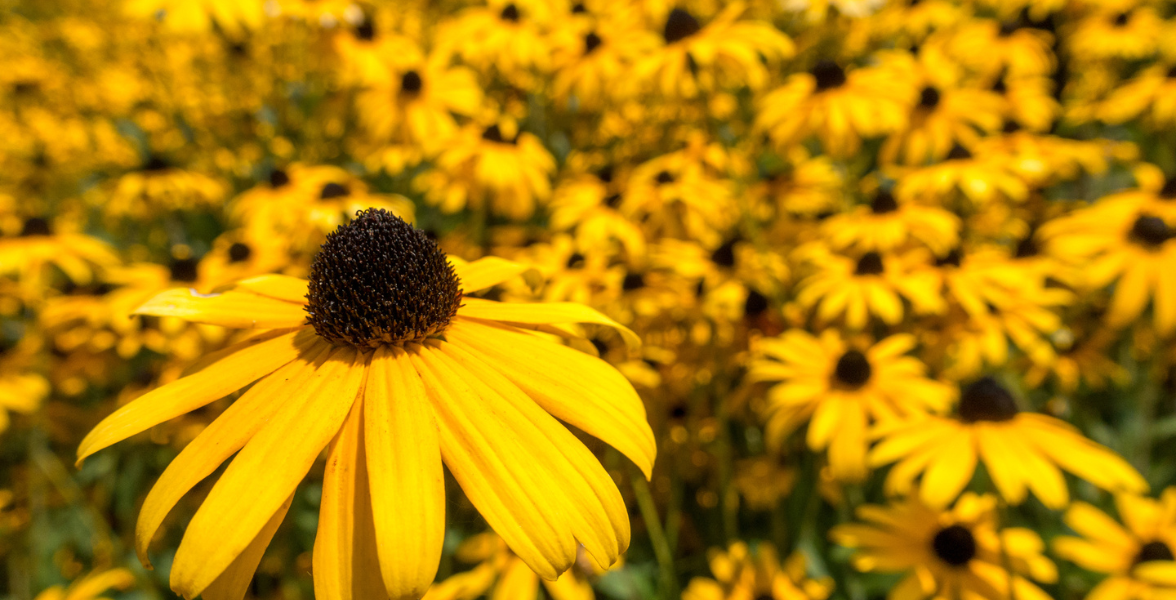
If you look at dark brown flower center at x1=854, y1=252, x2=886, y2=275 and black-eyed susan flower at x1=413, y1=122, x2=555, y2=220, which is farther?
black-eyed susan flower at x1=413, y1=122, x2=555, y2=220

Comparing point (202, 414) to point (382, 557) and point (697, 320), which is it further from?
point (382, 557)

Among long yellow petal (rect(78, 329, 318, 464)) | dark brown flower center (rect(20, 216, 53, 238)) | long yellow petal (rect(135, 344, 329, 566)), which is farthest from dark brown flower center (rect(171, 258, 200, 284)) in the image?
long yellow petal (rect(135, 344, 329, 566))

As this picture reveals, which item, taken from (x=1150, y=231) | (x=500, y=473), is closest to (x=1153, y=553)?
(x=1150, y=231)

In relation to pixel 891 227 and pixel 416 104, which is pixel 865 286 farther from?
pixel 416 104

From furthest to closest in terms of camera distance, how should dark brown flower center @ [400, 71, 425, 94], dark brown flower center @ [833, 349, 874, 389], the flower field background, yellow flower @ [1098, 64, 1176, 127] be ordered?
dark brown flower center @ [400, 71, 425, 94]
yellow flower @ [1098, 64, 1176, 127]
dark brown flower center @ [833, 349, 874, 389]
the flower field background

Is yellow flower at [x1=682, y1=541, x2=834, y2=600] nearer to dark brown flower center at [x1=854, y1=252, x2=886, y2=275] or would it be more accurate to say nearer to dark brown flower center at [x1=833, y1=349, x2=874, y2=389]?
dark brown flower center at [x1=833, y1=349, x2=874, y2=389]

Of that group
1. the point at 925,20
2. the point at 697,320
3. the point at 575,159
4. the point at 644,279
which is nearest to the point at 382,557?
the point at 697,320

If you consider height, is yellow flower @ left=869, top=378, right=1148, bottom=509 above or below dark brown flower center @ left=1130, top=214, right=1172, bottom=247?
below
